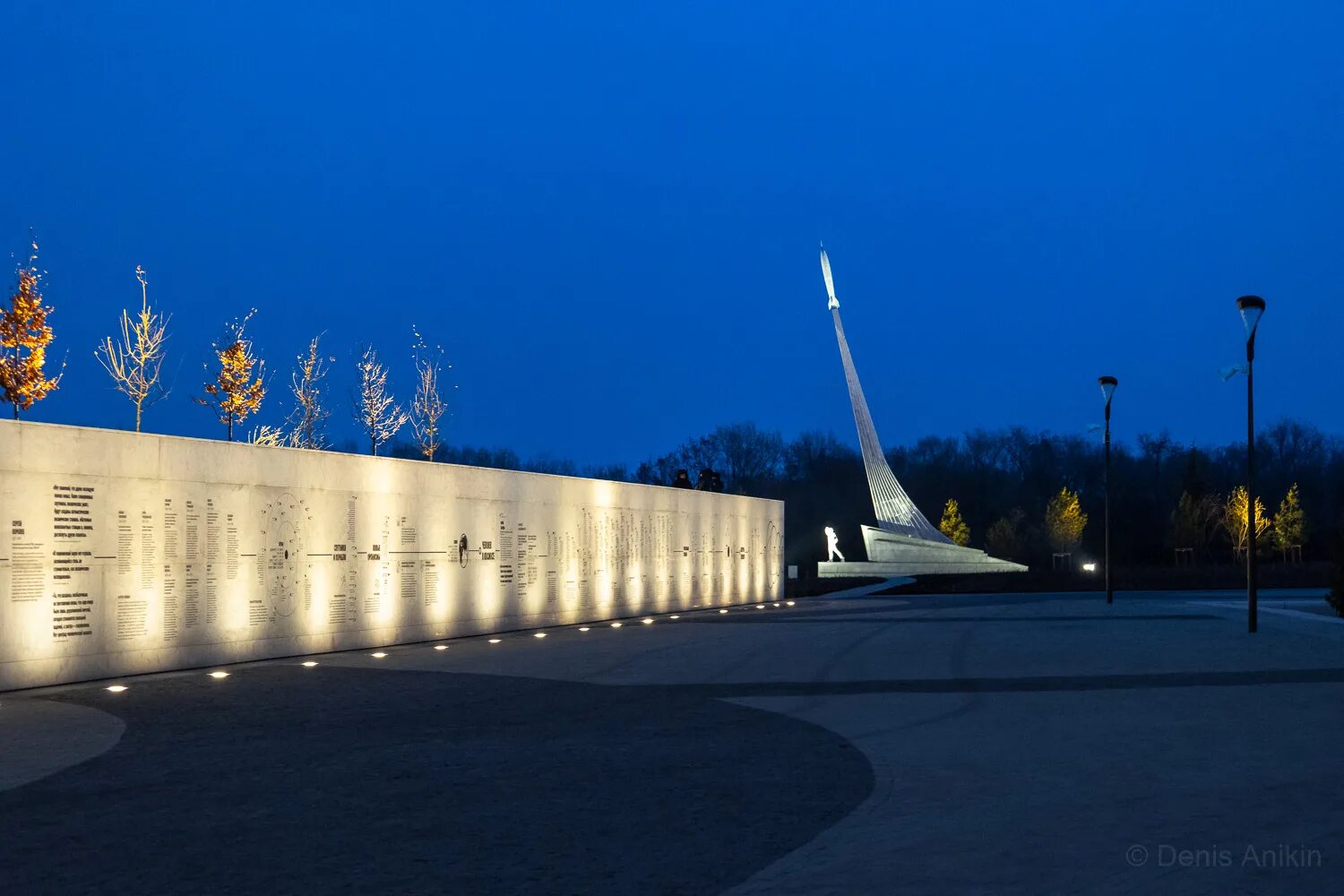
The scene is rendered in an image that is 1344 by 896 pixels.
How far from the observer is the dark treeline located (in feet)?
305

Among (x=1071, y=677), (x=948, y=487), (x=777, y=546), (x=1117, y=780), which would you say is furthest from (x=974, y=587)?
(x=948, y=487)

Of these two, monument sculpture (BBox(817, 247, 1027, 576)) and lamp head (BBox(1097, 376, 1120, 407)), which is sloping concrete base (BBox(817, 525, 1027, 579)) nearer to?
monument sculpture (BBox(817, 247, 1027, 576))

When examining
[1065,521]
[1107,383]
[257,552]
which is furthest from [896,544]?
[257,552]

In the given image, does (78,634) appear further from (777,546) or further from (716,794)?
(777,546)

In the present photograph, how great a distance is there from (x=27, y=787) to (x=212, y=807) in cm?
154

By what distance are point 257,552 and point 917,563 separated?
49541mm

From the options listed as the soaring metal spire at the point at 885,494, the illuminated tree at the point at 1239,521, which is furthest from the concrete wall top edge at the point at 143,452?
the illuminated tree at the point at 1239,521

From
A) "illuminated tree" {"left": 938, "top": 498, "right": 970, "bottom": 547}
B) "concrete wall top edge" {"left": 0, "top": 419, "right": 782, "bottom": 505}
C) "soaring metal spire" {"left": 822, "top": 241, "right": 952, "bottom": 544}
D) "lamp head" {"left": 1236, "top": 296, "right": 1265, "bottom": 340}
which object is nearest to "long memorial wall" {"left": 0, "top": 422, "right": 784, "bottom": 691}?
"concrete wall top edge" {"left": 0, "top": 419, "right": 782, "bottom": 505}

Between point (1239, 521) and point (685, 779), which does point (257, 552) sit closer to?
point (685, 779)

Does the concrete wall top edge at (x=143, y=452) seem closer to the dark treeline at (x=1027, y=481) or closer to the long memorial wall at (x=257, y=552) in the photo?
the long memorial wall at (x=257, y=552)

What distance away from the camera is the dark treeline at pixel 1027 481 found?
93062mm

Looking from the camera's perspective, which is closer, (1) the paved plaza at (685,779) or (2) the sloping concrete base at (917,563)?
(1) the paved plaza at (685,779)

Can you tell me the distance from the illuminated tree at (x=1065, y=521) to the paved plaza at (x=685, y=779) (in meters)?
68.9

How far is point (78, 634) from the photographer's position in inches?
578
